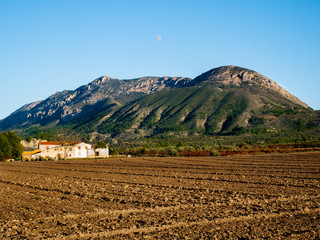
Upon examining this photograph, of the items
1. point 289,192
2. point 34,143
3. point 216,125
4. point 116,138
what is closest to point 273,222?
point 289,192

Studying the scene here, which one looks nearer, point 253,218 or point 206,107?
point 253,218

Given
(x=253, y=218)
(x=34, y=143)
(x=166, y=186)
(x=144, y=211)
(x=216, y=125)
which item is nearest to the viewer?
(x=253, y=218)

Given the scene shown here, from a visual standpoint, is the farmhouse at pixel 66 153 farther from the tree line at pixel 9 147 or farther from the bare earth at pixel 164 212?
the bare earth at pixel 164 212

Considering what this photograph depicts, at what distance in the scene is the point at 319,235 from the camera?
10.8 metres

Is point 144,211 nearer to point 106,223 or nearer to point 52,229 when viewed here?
point 106,223

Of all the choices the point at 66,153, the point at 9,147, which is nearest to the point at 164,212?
the point at 9,147

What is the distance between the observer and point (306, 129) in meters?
139

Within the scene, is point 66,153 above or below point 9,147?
below

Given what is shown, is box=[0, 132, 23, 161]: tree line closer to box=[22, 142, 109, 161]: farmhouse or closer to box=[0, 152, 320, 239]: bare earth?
box=[22, 142, 109, 161]: farmhouse

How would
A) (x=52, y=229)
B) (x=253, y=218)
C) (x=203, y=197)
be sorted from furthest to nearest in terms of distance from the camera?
(x=203, y=197), (x=253, y=218), (x=52, y=229)

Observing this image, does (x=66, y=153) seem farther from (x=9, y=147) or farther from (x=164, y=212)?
(x=164, y=212)

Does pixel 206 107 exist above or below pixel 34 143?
above

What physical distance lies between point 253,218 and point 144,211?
4.42 meters

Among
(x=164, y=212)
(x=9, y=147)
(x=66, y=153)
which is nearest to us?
(x=164, y=212)
